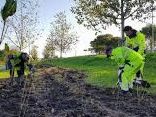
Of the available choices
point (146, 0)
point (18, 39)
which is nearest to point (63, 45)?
point (18, 39)

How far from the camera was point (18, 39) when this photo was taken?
156 feet

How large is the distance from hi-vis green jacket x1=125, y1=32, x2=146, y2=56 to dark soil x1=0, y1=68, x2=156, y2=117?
5.67 ft

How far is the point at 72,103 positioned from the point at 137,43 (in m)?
4.62

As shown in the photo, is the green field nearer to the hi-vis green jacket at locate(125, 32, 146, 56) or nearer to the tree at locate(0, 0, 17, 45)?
the hi-vis green jacket at locate(125, 32, 146, 56)

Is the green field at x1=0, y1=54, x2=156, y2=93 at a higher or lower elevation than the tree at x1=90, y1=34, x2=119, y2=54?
lower

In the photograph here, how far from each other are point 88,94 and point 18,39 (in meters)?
32.0

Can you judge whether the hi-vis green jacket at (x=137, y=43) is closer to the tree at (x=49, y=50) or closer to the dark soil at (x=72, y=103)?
the dark soil at (x=72, y=103)

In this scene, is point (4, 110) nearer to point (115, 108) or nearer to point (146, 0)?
point (115, 108)

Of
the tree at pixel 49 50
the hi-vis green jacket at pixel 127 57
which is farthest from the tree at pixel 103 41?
the hi-vis green jacket at pixel 127 57

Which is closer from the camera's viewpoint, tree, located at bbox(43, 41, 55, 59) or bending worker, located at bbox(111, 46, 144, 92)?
bending worker, located at bbox(111, 46, 144, 92)

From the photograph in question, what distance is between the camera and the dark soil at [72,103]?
12734mm

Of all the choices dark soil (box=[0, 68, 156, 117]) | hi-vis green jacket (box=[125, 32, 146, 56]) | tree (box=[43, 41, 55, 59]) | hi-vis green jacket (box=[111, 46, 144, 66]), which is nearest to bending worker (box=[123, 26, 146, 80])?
hi-vis green jacket (box=[125, 32, 146, 56])

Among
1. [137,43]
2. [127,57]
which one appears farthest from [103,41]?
[127,57]

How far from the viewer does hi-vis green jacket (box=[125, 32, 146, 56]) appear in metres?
17.8
